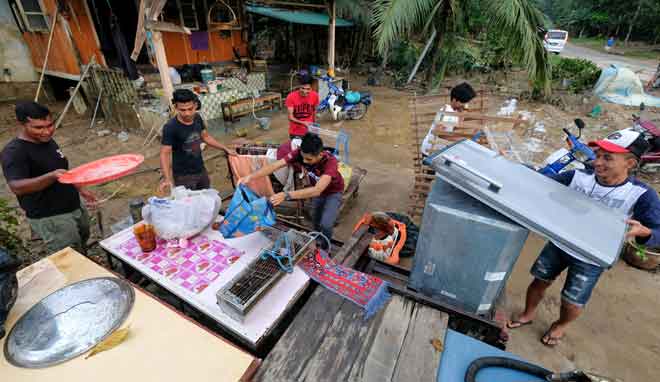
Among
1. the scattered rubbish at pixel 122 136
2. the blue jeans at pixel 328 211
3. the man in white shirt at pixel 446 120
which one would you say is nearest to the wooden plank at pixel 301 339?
the blue jeans at pixel 328 211

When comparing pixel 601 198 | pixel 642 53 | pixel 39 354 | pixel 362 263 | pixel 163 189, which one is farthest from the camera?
pixel 642 53

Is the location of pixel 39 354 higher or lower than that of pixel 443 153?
lower

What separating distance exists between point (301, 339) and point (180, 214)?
1230 mm

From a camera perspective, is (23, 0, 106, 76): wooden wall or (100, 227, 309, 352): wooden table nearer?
(100, 227, 309, 352): wooden table

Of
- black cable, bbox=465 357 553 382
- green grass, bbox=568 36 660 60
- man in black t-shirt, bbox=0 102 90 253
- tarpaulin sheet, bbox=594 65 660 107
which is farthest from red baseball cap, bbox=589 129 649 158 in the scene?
green grass, bbox=568 36 660 60

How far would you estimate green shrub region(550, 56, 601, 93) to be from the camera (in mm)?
9844

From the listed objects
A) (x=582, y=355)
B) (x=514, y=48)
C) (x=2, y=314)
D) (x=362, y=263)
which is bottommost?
(x=582, y=355)

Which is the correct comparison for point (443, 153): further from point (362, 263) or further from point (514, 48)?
point (514, 48)

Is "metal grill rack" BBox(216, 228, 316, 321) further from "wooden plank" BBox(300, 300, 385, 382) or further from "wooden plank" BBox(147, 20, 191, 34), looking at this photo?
"wooden plank" BBox(147, 20, 191, 34)

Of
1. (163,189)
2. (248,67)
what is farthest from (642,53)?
(163,189)

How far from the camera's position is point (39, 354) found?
4.71 ft

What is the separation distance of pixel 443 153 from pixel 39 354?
2.36m

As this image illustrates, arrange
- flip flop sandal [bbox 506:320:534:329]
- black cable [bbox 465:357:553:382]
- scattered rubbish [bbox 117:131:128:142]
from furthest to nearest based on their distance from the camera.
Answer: scattered rubbish [bbox 117:131:128:142] → flip flop sandal [bbox 506:320:534:329] → black cable [bbox 465:357:553:382]

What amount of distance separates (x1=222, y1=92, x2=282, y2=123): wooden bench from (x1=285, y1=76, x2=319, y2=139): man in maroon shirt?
3.29 m
